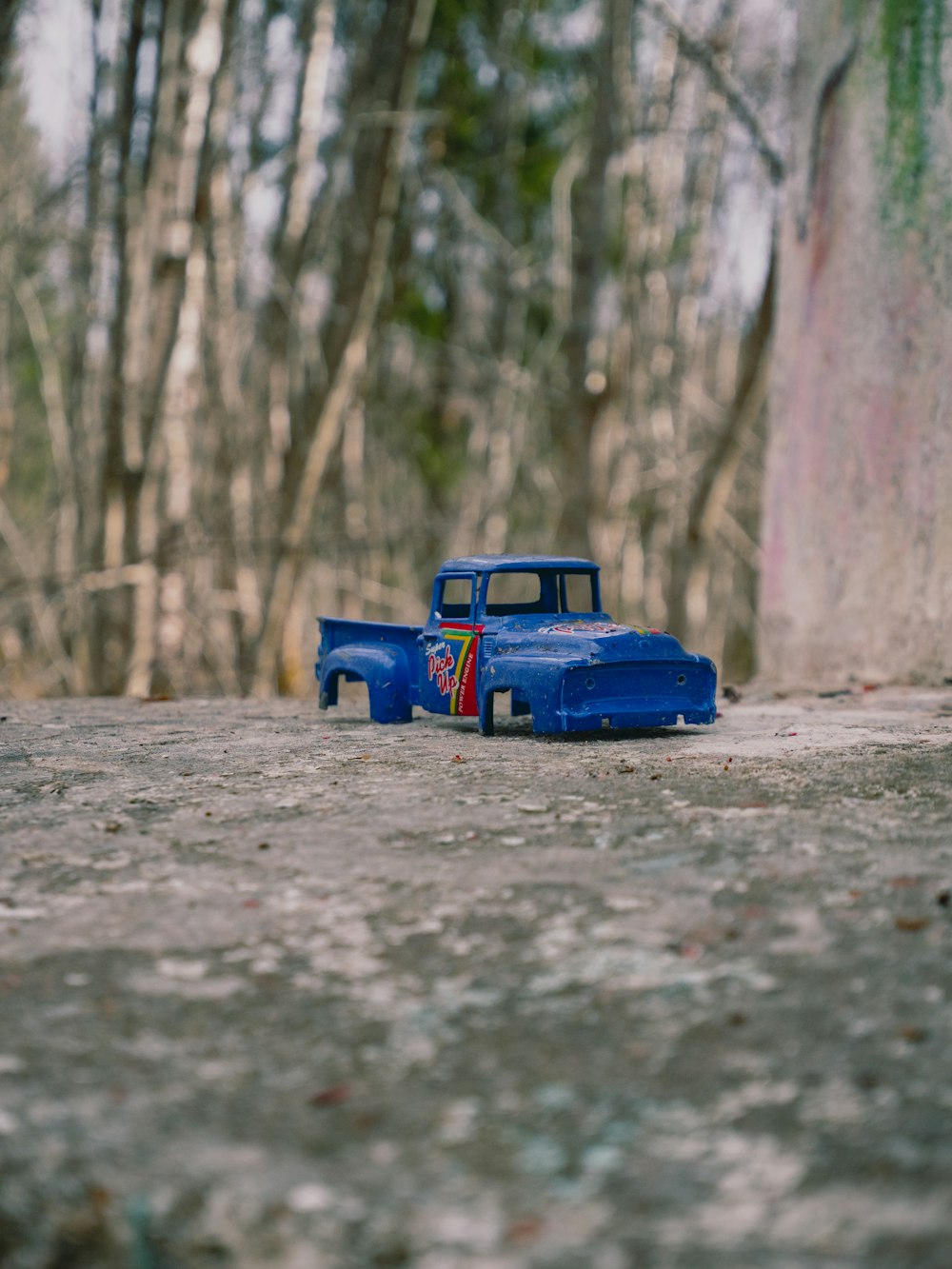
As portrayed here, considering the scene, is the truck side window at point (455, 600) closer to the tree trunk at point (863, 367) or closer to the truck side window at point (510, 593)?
the truck side window at point (510, 593)

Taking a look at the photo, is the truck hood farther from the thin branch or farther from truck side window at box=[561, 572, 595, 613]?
the thin branch

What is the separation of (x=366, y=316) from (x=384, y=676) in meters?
5.74

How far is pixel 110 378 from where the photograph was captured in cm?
1019

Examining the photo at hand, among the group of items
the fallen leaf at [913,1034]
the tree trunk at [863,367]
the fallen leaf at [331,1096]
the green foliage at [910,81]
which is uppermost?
the green foliage at [910,81]

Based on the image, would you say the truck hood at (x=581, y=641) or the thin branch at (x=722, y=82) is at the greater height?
the thin branch at (x=722, y=82)

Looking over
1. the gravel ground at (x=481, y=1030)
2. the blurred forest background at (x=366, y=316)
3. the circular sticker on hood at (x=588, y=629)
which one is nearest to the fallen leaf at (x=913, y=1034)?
the gravel ground at (x=481, y=1030)

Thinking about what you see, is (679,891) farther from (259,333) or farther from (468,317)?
(468,317)

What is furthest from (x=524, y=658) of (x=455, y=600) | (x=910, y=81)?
(x=910, y=81)

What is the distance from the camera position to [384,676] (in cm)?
615

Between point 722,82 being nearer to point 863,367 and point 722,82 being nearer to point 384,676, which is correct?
point 863,367

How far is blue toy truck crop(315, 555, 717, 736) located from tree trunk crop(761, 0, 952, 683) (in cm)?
222

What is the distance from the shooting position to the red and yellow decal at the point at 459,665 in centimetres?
565

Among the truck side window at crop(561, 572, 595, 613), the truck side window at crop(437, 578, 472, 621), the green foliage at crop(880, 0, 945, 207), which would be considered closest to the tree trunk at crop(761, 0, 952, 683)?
the green foliage at crop(880, 0, 945, 207)

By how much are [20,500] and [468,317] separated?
33.5 ft
